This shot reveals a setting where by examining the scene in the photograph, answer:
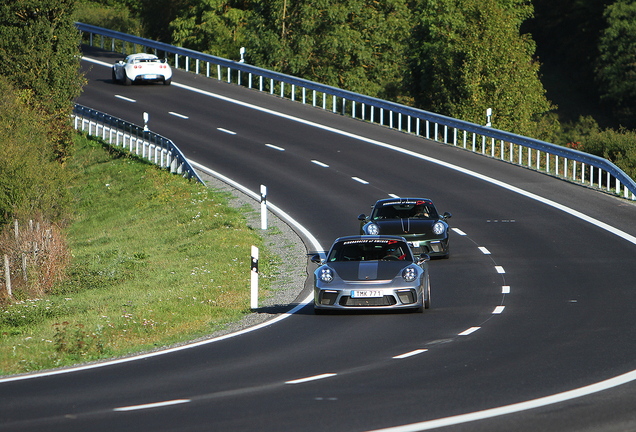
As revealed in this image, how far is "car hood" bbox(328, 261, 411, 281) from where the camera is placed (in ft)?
46.5

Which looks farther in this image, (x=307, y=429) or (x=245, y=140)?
(x=245, y=140)

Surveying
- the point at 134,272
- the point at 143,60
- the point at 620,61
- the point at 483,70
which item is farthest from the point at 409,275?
the point at 620,61

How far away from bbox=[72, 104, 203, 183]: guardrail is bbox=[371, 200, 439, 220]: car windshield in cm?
1082

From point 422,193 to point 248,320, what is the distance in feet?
46.0

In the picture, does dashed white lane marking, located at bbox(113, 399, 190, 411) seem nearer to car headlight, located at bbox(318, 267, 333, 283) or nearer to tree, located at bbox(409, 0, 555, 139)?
car headlight, located at bbox(318, 267, 333, 283)

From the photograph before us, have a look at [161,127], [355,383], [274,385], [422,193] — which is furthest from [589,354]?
[161,127]

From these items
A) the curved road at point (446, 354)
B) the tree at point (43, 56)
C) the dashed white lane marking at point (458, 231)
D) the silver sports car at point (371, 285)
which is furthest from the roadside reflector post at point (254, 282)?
→ the tree at point (43, 56)

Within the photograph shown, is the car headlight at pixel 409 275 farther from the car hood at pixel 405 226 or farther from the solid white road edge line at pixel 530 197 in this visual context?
the car hood at pixel 405 226

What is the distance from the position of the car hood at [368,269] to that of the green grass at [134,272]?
6.40 ft

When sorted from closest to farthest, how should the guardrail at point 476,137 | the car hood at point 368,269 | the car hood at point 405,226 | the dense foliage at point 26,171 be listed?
the car hood at point 368,269 < the car hood at point 405,226 < the dense foliage at point 26,171 < the guardrail at point 476,137

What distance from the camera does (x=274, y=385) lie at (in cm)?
943

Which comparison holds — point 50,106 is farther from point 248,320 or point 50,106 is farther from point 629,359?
point 629,359

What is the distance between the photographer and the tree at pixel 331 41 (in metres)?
56.2

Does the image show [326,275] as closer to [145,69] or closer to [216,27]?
[145,69]
